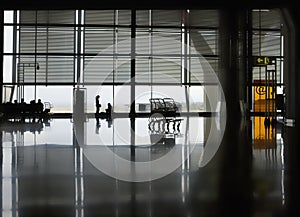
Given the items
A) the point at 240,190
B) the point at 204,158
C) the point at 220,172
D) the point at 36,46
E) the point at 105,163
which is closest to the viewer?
the point at 240,190

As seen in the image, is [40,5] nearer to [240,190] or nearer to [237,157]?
[240,190]

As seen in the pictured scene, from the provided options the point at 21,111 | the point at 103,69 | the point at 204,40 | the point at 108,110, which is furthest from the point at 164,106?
the point at 204,40

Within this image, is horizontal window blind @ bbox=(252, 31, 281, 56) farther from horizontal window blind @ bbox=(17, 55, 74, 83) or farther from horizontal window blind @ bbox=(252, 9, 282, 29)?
horizontal window blind @ bbox=(17, 55, 74, 83)

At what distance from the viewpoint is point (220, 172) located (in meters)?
4.84

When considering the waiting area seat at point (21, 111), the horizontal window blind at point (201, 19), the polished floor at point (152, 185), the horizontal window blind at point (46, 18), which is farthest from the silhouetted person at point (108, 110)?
the polished floor at point (152, 185)

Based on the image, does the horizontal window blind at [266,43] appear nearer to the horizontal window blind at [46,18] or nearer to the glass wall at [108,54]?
the glass wall at [108,54]

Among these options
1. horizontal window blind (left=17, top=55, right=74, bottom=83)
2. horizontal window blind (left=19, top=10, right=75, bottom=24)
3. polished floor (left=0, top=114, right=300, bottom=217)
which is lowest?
polished floor (left=0, top=114, right=300, bottom=217)

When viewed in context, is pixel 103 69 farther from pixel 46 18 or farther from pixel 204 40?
pixel 204 40

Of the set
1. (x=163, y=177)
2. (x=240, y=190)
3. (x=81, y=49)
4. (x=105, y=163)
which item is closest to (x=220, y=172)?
(x=163, y=177)

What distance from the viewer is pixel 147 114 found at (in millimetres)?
21625

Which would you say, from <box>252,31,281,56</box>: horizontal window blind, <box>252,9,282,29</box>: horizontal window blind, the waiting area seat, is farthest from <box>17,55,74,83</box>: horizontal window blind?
<box>252,9,282,29</box>: horizontal window blind

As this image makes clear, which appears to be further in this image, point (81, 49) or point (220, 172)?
point (81, 49)

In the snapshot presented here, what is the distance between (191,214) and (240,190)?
0.97m

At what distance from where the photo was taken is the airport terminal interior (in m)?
3.53
